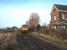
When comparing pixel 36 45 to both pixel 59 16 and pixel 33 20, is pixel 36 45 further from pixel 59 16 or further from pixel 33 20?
pixel 33 20

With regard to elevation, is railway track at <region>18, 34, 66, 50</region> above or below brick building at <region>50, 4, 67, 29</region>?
below

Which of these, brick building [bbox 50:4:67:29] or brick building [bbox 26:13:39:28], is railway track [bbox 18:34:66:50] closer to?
brick building [bbox 50:4:67:29]

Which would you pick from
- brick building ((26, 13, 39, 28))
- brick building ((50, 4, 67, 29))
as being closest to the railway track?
brick building ((50, 4, 67, 29))

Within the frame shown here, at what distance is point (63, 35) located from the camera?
3572 centimetres

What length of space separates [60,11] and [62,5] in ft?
15.5

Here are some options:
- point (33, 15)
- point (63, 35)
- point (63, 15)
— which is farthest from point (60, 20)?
point (33, 15)

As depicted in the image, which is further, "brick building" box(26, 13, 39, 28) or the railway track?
"brick building" box(26, 13, 39, 28)

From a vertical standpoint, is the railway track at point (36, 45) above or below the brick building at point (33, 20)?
below

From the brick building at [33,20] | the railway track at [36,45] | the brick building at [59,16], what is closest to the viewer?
the railway track at [36,45]

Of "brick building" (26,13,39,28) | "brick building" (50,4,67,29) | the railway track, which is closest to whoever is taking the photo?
the railway track

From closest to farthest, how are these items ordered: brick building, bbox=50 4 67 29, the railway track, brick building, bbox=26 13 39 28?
1. the railway track
2. brick building, bbox=50 4 67 29
3. brick building, bbox=26 13 39 28

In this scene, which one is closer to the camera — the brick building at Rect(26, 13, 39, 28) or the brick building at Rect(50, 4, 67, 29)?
the brick building at Rect(50, 4, 67, 29)

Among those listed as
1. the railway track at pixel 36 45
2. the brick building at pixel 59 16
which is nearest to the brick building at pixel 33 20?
the brick building at pixel 59 16

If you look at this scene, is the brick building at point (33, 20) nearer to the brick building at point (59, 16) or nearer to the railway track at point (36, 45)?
the brick building at point (59, 16)
